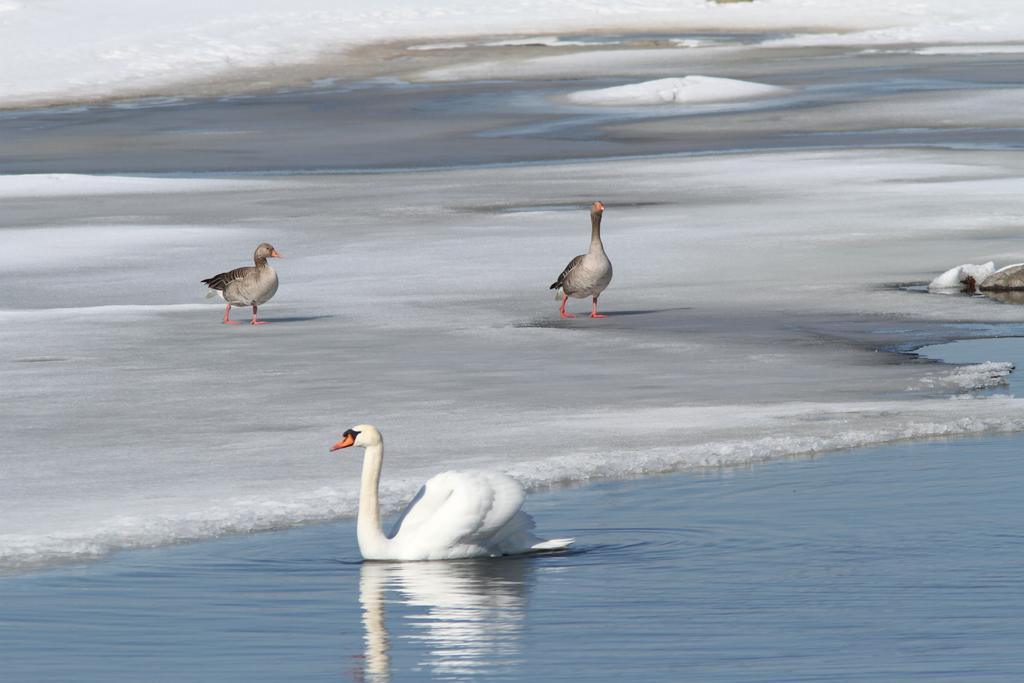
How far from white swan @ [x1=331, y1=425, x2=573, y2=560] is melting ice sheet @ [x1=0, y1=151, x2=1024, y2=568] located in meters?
0.91

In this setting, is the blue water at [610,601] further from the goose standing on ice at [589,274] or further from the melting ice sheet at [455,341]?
the goose standing on ice at [589,274]

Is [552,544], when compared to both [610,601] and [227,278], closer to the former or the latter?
[610,601]

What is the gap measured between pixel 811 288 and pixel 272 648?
1097 centimetres

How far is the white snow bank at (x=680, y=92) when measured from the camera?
1656 inches

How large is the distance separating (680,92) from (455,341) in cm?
2790

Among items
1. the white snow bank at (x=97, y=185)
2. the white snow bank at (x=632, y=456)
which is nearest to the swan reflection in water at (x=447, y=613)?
the white snow bank at (x=632, y=456)

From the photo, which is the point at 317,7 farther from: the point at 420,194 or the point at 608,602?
the point at 608,602

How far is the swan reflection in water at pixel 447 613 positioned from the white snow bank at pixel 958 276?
9446mm

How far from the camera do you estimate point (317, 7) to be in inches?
2955

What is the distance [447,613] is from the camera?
313 inches

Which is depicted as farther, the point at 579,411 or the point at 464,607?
the point at 579,411

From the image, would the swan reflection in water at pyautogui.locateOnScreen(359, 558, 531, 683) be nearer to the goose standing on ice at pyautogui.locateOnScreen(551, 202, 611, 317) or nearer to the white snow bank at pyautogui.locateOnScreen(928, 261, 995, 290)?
the goose standing on ice at pyautogui.locateOnScreen(551, 202, 611, 317)

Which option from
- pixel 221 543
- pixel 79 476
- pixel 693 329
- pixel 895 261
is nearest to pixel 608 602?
pixel 221 543

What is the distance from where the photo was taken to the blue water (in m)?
7.18
